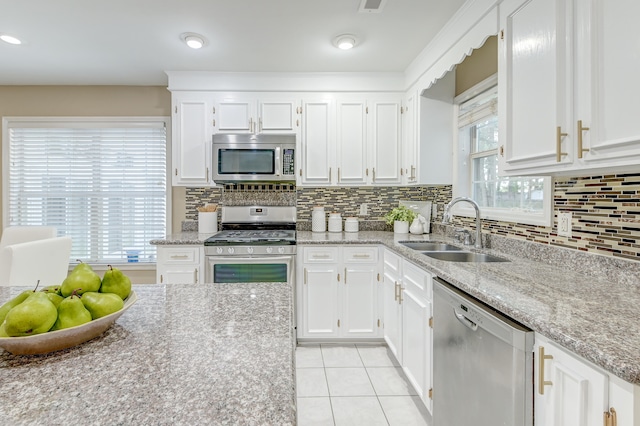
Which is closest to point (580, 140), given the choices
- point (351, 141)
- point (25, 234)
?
point (351, 141)

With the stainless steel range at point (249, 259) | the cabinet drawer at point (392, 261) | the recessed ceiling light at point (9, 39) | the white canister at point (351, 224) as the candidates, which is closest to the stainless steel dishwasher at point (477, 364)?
the cabinet drawer at point (392, 261)

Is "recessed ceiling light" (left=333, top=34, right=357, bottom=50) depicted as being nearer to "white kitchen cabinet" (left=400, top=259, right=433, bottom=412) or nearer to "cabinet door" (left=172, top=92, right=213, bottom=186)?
"cabinet door" (left=172, top=92, right=213, bottom=186)

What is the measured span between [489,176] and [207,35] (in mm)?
2319

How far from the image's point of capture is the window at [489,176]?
2020mm

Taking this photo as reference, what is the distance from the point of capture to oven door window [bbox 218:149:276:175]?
300cm

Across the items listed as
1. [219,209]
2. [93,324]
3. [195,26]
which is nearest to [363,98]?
[195,26]

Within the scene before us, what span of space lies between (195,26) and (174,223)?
1.97 m

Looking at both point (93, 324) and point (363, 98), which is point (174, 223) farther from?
point (93, 324)

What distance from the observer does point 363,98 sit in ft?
10.5

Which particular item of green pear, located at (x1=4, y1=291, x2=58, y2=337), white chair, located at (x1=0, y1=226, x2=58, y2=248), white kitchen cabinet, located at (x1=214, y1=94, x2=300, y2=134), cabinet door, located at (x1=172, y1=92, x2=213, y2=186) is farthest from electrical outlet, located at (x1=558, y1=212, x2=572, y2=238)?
white chair, located at (x1=0, y1=226, x2=58, y2=248)

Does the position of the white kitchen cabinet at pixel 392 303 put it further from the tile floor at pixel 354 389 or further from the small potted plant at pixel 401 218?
the small potted plant at pixel 401 218

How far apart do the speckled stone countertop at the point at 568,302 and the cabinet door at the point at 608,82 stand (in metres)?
0.46

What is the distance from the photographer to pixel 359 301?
2.86 metres

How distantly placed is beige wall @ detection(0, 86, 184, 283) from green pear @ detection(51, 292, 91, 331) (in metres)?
3.28
